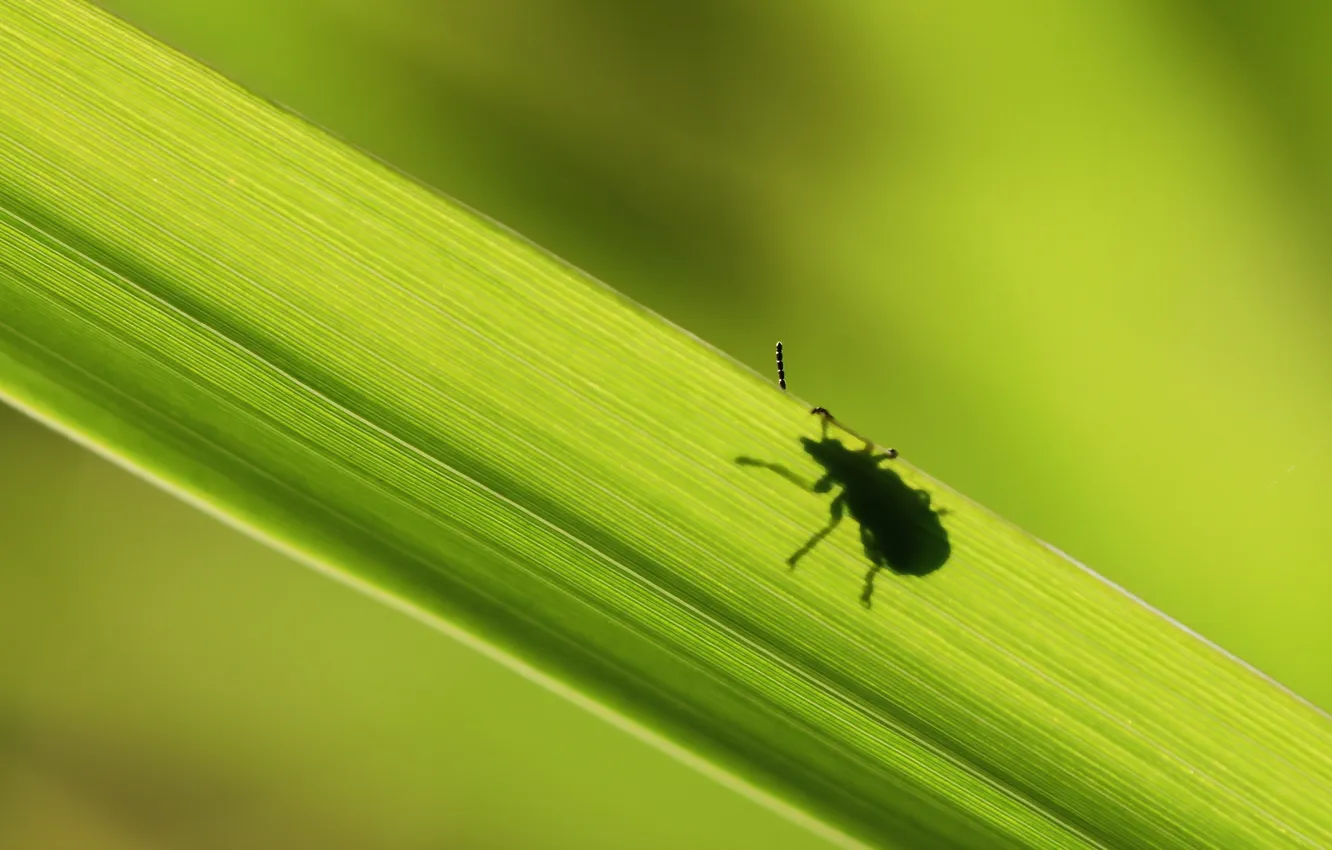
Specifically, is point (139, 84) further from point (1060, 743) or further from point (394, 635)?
point (1060, 743)

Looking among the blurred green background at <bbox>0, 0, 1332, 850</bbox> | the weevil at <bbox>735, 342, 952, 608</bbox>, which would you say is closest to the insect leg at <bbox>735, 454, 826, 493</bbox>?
the weevil at <bbox>735, 342, 952, 608</bbox>

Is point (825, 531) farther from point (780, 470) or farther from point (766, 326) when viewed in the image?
point (766, 326)

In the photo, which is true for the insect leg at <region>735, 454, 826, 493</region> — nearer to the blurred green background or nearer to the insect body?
the insect body

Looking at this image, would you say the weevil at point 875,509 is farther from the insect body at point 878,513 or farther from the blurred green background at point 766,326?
the blurred green background at point 766,326

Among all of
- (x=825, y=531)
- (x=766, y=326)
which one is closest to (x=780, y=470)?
(x=825, y=531)

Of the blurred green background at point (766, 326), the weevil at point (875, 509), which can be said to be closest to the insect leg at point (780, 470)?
the weevil at point (875, 509)
